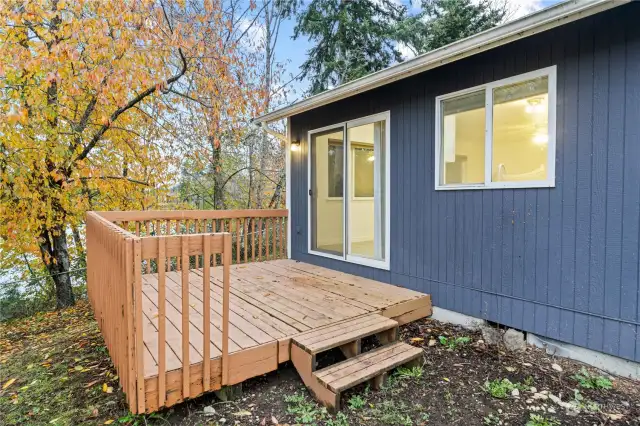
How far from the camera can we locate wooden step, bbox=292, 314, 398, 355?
2416mm

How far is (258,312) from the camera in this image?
10.1 feet

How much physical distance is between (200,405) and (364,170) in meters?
3.38

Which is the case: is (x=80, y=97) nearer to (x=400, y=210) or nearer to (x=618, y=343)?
(x=400, y=210)

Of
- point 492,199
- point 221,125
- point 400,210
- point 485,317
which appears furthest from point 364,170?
point 221,125

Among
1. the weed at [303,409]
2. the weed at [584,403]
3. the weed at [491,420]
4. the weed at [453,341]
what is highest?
the weed at [453,341]

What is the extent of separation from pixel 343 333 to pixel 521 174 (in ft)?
6.66

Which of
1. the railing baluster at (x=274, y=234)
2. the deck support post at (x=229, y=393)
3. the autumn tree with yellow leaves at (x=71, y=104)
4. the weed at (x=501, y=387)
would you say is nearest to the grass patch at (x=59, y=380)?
the deck support post at (x=229, y=393)

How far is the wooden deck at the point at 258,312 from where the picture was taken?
221 cm

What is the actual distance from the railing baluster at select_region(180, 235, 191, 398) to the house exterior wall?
2.56m

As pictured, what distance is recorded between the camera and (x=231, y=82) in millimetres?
7359

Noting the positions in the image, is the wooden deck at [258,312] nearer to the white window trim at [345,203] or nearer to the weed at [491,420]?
the white window trim at [345,203]

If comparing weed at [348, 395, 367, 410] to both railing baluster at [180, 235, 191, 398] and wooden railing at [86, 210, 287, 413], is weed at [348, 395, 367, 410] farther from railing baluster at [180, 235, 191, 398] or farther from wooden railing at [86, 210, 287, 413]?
railing baluster at [180, 235, 191, 398]

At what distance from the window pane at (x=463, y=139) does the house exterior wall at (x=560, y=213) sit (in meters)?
0.14

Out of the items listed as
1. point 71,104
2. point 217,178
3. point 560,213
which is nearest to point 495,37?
point 560,213
